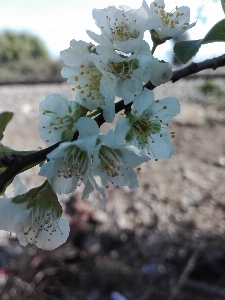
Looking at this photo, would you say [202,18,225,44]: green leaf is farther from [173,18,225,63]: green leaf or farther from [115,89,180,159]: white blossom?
[115,89,180,159]: white blossom

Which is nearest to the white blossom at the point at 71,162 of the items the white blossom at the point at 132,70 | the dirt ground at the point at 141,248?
the white blossom at the point at 132,70

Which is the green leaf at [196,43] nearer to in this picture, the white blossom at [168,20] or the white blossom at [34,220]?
the white blossom at [168,20]

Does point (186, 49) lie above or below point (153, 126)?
above

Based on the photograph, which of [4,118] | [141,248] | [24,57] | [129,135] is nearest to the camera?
→ [4,118]

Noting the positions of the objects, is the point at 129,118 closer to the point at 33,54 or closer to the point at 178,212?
the point at 178,212

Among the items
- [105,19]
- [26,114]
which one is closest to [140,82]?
[105,19]

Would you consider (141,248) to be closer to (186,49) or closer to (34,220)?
(34,220)

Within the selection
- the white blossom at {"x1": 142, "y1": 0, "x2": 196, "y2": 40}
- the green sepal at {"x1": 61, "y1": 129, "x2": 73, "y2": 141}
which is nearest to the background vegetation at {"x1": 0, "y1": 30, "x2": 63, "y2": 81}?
the white blossom at {"x1": 142, "y1": 0, "x2": 196, "y2": 40}

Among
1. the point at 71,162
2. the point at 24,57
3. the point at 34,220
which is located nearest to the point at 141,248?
the point at 34,220

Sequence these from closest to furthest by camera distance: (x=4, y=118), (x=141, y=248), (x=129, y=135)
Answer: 1. (x=4, y=118)
2. (x=129, y=135)
3. (x=141, y=248)
